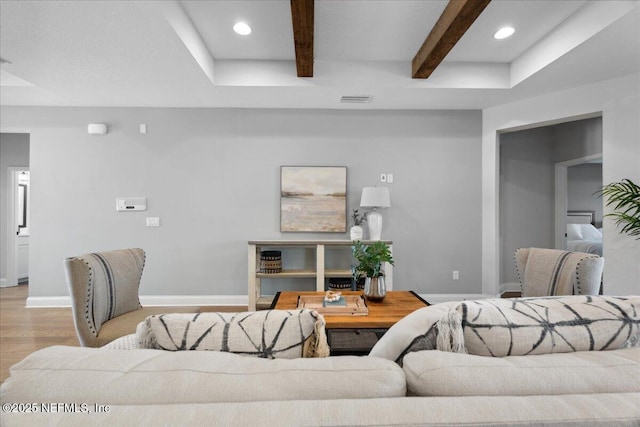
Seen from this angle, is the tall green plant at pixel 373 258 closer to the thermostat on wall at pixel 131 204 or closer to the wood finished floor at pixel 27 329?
the wood finished floor at pixel 27 329

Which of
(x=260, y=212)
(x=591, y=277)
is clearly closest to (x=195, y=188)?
(x=260, y=212)

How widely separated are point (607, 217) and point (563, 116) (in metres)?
1.14

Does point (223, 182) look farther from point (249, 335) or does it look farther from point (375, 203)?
point (249, 335)

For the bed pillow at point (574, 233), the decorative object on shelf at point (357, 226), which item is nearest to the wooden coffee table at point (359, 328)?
the decorative object on shelf at point (357, 226)

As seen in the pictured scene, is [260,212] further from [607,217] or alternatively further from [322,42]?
[607,217]

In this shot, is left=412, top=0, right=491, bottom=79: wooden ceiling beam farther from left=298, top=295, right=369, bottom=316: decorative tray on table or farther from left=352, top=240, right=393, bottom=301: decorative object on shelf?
left=298, top=295, right=369, bottom=316: decorative tray on table

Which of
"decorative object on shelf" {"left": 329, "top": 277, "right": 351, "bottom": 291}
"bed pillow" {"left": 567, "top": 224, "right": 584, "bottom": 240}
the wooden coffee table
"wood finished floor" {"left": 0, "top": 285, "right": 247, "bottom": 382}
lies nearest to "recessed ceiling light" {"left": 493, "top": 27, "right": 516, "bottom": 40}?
the wooden coffee table

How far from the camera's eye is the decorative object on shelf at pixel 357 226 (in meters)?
3.76

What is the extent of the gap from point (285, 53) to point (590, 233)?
6.39 meters

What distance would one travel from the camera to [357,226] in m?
3.82

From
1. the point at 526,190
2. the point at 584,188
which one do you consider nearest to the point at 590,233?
the point at 584,188

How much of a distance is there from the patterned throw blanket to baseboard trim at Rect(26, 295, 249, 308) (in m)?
3.21

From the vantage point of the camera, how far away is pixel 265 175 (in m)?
3.96

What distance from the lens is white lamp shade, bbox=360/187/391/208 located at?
12.0 ft
